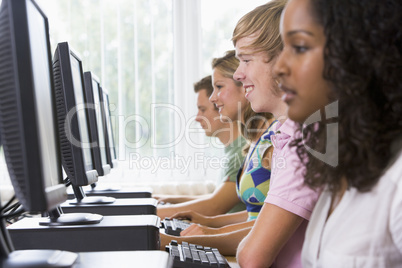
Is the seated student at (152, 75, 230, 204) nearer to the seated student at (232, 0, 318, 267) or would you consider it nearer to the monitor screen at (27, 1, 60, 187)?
the seated student at (232, 0, 318, 267)

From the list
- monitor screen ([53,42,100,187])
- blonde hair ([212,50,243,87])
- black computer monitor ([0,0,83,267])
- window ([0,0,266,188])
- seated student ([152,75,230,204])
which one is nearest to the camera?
black computer monitor ([0,0,83,267])

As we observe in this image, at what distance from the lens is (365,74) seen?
749 mm

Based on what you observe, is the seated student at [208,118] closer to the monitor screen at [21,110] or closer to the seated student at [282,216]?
the seated student at [282,216]

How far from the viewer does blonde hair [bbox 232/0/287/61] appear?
4.61 ft

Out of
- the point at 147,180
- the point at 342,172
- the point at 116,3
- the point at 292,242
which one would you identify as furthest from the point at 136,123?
the point at 342,172

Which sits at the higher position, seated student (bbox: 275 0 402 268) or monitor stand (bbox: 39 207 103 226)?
seated student (bbox: 275 0 402 268)

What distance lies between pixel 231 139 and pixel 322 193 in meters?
1.61

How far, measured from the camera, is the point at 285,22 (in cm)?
82

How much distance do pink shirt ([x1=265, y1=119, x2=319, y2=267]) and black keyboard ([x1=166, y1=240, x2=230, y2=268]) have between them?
17 centimetres

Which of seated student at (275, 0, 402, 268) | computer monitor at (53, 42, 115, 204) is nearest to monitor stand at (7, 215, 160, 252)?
computer monitor at (53, 42, 115, 204)

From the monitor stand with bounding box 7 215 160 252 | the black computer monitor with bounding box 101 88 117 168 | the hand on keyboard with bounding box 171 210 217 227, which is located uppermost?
the black computer monitor with bounding box 101 88 117 168

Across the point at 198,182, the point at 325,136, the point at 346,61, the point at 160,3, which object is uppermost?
the point at 160,3

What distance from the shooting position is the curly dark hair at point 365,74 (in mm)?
726

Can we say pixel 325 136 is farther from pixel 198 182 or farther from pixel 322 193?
pixel 198 182
